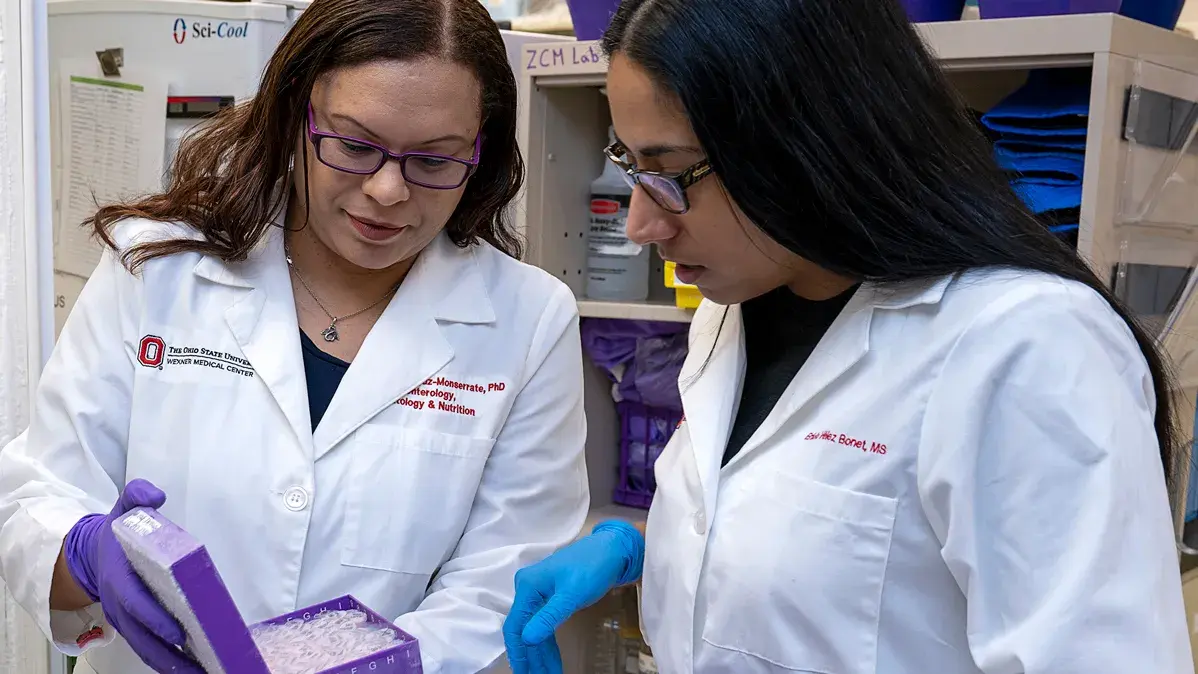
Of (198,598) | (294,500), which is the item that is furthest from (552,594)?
(198,598)

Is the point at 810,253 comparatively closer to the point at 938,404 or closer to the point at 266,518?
the point at 938,404

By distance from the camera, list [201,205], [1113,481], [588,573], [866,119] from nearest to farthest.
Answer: [1113,481] → [866,119] → [588,573] → [201,205]

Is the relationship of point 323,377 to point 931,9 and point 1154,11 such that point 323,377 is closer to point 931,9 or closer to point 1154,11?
point 931,9

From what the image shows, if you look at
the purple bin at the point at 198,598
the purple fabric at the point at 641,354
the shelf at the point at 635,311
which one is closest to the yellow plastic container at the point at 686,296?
the shelf at the point at 635,311

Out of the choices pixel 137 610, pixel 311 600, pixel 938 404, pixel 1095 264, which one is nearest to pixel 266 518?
pixel 311 600

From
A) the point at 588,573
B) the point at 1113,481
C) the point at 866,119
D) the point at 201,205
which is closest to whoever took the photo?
the point at 1113,481

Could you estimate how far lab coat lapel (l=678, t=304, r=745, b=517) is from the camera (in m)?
1.11

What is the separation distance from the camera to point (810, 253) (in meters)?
1.00

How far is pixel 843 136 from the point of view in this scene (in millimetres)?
939

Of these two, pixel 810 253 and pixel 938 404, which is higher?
pixel 810 253

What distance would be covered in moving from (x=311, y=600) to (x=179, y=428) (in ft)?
0.85

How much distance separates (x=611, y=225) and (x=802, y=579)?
1.24 metres

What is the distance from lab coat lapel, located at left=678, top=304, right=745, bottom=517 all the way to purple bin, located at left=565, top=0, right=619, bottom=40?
75cm

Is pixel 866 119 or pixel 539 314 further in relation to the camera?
pixel 539 314
